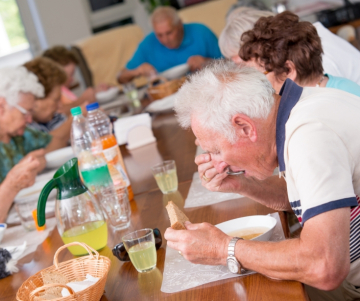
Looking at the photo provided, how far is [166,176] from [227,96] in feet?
2.09

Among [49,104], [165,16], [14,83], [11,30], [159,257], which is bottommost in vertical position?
[159,257]

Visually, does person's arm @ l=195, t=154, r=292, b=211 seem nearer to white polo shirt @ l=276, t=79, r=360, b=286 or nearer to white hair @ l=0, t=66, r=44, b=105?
white polo shirt @ l=276, t=79, r=360, b=286

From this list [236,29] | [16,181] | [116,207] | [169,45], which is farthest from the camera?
[169,45]

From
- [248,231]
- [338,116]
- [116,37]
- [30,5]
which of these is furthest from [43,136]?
[30,5]

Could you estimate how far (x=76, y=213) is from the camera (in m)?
1.29

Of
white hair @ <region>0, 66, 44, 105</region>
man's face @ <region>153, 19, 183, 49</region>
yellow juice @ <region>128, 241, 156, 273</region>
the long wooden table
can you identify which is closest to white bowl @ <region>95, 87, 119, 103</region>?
man's face @ <region>153, 19, 183, 49</region>

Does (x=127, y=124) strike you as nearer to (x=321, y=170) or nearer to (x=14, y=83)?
(x=14, y=83)

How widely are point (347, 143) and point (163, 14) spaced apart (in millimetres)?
3143

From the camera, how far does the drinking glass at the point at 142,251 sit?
1.09 m

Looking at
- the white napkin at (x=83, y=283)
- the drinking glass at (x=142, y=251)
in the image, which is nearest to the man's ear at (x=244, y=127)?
the drinking glass at (x=142, y=251)

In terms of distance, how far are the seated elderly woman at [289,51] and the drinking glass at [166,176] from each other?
483 mm

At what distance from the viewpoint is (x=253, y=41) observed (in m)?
1.63

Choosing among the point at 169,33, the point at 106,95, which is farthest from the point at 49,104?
the point at 169,33

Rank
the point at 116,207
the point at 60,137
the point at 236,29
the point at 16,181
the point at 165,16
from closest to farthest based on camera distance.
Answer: the point at 116,207 → the point at 16,181 → the point at 236,29 → the point at 60,137 → the point at 165,16
